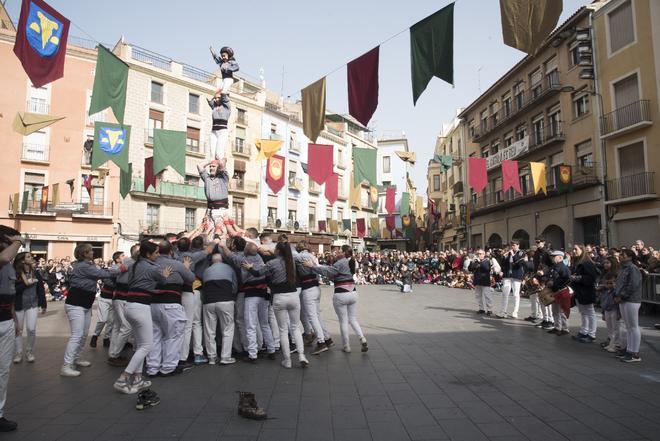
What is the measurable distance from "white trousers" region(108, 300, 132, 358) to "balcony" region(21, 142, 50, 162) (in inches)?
1066

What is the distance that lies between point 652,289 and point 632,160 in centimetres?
1157

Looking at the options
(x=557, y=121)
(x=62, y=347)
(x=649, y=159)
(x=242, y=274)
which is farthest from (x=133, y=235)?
(x=649, y=159)

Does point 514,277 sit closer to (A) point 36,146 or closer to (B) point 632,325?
(B) point 632,325

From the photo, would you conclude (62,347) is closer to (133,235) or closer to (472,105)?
(133,235)

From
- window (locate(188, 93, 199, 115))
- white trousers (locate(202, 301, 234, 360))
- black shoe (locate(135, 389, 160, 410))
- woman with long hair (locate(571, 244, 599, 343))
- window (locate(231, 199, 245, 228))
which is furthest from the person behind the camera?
window (locate(231, 199, 245, 228))

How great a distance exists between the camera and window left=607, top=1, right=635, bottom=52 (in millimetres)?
20281

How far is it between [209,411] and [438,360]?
387 centimetres

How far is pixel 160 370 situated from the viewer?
20.5 feet

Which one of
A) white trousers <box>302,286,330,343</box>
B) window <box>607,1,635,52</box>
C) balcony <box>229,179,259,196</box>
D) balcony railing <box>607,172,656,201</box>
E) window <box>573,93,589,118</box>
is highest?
window <box>607,1,635,52</box>

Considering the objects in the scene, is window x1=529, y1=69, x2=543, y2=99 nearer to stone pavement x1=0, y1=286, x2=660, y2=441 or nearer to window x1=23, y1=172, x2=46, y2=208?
stone pavement x1=0, y1=286, x2=660, y2=441

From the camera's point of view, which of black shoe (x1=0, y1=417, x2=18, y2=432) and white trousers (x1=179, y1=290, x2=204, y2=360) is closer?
black shoe (x1=0, y1=417, x2=18, y2=432)

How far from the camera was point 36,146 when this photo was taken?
28.5 m

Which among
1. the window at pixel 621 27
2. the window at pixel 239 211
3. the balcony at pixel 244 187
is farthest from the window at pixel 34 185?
the window at pixel 621 27

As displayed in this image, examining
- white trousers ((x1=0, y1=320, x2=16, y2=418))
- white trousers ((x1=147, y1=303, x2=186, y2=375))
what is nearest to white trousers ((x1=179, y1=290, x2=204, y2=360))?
white trousers ((x1=147, y1=303, x2=186, y2=375))
